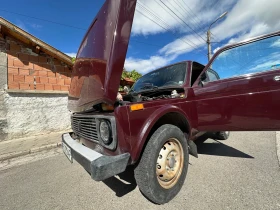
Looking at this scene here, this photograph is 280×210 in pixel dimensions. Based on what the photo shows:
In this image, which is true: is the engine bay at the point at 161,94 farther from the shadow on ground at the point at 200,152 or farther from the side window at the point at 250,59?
the shadow on ground at the point at 200,152

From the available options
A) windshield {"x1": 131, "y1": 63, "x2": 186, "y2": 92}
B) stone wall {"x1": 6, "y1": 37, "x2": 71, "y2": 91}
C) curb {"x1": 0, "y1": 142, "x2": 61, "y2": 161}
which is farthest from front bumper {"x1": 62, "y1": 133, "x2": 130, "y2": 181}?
stone wall {"x1": 6, "y1": 37, "x2": 71, "y2": 91}

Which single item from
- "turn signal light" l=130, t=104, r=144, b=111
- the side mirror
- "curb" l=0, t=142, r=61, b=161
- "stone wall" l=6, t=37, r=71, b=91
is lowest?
"curb" l=0, t=142, r=61, b=161

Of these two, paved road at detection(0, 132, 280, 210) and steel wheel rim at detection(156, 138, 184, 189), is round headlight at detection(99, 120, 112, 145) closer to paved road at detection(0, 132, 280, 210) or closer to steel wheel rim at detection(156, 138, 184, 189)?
steel wheel rim at detection(156, 138, 184, 189)

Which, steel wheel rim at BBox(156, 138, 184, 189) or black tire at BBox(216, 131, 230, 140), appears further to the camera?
black tire at BBox(216, 131, 230, 140)

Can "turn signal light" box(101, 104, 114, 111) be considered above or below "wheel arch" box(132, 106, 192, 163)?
above

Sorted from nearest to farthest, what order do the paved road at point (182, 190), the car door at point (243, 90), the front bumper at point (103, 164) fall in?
the front bumper at point (103, 164) < the paved road at point (182, 190) < the car door at point (243, 90)

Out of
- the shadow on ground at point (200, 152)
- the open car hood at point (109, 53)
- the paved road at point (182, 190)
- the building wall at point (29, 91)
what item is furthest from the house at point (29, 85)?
the open car hood at point (109, 53)

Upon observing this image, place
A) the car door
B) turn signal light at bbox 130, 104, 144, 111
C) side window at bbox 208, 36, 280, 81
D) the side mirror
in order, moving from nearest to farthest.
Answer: turn signal light at bbox 130, 104, 144, 111 → the car door → side window at bbox 208, 36, 280, 81 → the side mirror

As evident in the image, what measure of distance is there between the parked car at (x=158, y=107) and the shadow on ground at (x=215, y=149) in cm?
116

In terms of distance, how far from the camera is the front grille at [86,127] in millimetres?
1977

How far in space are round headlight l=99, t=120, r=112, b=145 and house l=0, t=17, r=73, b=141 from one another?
5687 millimetres

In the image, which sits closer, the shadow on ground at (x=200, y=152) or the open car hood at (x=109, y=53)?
the open car hood at (x=109, y=53)

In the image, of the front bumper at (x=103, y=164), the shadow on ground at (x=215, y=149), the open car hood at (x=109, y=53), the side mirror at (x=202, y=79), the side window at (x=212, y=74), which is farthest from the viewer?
the shadow on ground at (x=215, y=149)

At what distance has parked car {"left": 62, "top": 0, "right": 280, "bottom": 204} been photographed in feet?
5.49
